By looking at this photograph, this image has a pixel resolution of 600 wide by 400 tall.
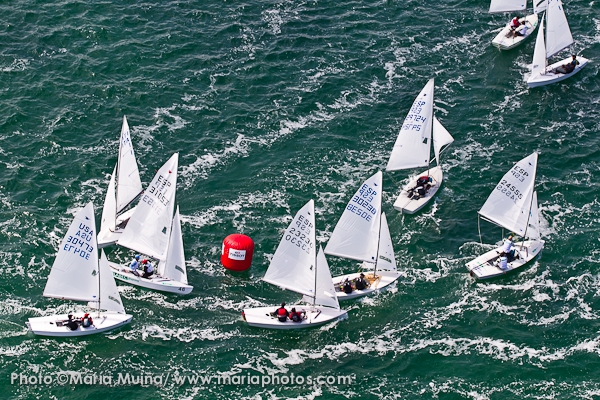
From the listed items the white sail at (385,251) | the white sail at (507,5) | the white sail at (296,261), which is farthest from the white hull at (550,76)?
the white sail at (296,261)

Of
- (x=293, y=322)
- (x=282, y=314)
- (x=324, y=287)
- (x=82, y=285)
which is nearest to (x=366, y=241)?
(x=324, y=287)

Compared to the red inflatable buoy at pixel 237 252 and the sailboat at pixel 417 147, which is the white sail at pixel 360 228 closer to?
the red inflatable buoy at pixel 237 252

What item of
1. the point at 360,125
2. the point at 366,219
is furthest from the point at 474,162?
the point at 366,219

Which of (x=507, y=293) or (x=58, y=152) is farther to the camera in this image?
(x=58, y=152)

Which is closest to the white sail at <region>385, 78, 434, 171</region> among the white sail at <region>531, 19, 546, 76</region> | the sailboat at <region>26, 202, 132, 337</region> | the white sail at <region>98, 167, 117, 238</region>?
the white sail at <region>531, 19, 546, 76</region>

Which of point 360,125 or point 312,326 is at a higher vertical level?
point 360,125

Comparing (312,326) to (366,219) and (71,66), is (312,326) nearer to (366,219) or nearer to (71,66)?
(366,219)

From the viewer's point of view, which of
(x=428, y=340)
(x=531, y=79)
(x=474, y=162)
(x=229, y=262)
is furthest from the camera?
(x=531, y=79)

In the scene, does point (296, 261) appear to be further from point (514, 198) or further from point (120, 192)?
point (514, 198)
